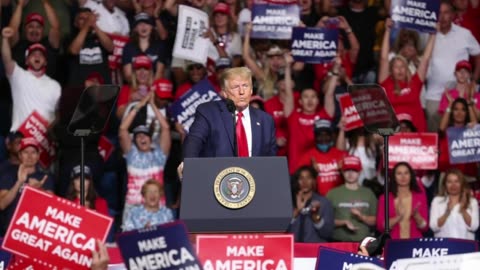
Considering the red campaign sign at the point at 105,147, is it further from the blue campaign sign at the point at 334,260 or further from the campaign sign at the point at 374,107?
the blue campaign sign at the point at 334,260

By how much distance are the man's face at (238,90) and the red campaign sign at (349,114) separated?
4727 millimetres

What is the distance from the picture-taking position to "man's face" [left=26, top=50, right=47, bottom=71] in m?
12.9

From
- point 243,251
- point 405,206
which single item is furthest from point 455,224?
point 243,251

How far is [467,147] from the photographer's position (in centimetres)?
1262

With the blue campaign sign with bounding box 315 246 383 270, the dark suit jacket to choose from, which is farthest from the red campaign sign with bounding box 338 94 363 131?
the blue campaign sign with bounding box 315 246 383 270

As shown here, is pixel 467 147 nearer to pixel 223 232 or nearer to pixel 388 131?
pixel 388 131

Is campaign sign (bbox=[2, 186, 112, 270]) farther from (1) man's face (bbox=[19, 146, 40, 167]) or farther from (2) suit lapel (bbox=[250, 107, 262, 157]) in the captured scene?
(1) man's face (bbox=[19, 146, 40, 167])

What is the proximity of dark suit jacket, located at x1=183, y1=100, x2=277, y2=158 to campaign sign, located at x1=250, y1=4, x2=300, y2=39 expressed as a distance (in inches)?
198

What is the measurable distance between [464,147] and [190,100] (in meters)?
2.49

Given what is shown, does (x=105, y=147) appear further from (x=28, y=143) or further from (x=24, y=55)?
(x=24, y=55)

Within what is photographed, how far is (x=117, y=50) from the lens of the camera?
13547mm

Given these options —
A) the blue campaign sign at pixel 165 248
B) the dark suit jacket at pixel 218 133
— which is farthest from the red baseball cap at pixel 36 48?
the blue campaign sign at pixel 165 248

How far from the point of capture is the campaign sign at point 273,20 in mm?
13305

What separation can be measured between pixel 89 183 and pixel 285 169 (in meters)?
4.85
